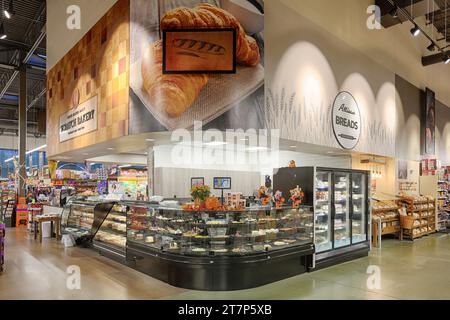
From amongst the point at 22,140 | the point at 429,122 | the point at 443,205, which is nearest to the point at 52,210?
the point at 22,140

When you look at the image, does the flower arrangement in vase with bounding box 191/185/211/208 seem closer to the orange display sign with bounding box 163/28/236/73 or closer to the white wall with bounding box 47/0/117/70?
the orange display sign with bounding box 163/28/236/73

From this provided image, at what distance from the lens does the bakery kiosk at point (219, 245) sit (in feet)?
16.4

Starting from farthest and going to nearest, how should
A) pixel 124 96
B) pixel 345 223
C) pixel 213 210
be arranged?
1. pixel 345 223
2. pixel 124 96
3. pixel 213 210

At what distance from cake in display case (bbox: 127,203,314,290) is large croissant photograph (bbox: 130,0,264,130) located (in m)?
1.68

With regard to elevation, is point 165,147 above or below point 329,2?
below

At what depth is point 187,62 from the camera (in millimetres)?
5777

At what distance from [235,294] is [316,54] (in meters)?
5.77

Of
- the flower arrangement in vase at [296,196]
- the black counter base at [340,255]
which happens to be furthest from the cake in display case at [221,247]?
the black counter base at [340,255]

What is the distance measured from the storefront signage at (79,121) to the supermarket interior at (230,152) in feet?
0.24

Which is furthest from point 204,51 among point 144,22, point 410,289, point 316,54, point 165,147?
point 410,289

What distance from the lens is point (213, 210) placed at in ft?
16.9

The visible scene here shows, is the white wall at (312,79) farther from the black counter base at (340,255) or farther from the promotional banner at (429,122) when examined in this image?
the promotional banner at (429,122)

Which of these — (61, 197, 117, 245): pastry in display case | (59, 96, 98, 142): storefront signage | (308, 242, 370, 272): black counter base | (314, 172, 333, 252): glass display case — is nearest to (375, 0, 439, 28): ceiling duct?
(314, 172, 333, 252): glass display case

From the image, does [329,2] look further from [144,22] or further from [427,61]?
[427,61]
